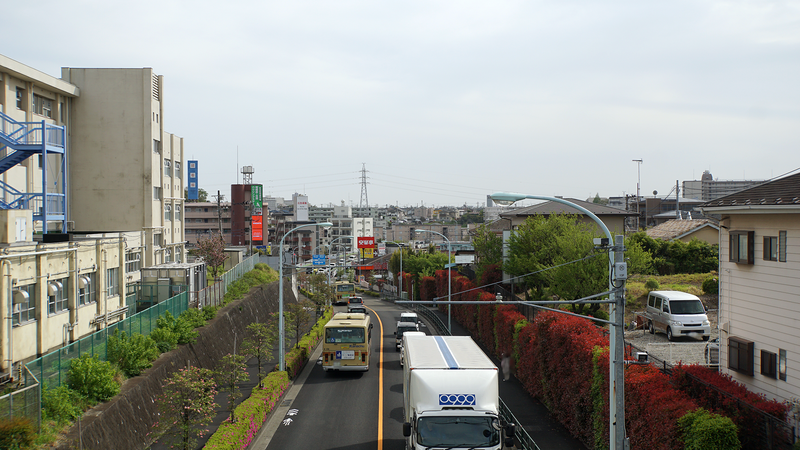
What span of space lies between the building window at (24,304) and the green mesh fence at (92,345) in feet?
6.60

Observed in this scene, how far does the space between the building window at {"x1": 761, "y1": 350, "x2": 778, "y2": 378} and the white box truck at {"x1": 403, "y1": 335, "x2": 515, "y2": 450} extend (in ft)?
23.2

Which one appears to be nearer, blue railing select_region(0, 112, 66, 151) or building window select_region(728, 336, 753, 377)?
building window select_region(728, 336, 753, 377)

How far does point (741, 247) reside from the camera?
52.5 ft

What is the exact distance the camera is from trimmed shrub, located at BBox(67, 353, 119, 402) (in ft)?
→ 57.1

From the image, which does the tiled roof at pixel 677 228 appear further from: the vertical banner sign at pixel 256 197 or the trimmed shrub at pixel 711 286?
the vertical banner sign at pixel 256 197

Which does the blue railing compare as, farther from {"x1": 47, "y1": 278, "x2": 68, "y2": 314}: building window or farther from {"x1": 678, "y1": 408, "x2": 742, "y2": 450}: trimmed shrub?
{"x1": 678, "y1": 408, "x2": 742, "y2": 450}: trimmed shrub

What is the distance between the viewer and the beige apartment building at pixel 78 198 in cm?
1900

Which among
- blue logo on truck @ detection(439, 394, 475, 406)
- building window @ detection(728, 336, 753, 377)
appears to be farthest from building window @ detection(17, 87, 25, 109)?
building window @ detection(728, 336, 753, 377)

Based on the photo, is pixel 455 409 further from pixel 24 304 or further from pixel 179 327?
pixel 179 327

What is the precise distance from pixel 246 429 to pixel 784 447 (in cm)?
1517

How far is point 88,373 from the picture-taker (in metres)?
17.6

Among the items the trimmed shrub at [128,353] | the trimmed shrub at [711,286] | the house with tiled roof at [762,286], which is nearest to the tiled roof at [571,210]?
the trimmed shrub at [711,286]

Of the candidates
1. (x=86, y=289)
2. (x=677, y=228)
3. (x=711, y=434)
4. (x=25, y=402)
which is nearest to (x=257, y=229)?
(x=677, y=228)

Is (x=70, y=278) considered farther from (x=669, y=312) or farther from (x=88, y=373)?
(x=669, y=312)
